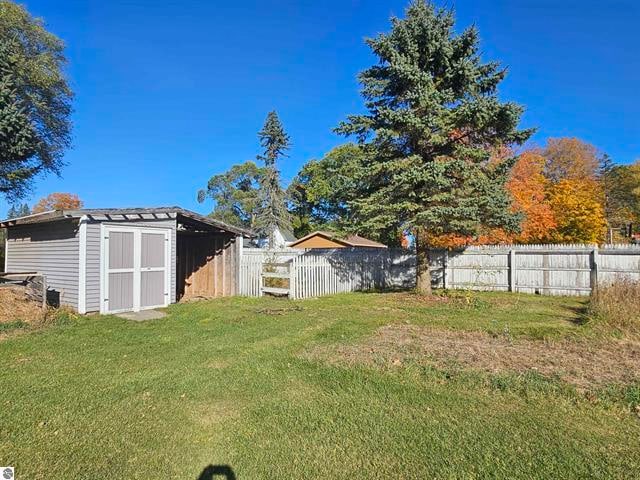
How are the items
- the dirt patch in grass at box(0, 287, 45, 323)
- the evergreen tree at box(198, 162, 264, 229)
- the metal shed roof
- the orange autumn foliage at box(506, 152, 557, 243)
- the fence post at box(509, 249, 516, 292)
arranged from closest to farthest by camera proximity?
the dirt patch in grass at box(0, 287, 45, 323) → the metal shed roof → the fence post at box(509, 249, 516, 292) → the orange autumn foliage at box(506, 152, 557, 243) → the evergreen tree at box(198, 162, 264, 229)

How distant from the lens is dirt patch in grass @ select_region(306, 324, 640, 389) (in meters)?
4.71

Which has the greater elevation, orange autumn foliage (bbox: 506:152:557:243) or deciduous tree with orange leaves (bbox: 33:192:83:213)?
deciduous tree with orange leaves (bbox: 33:192:83:213)

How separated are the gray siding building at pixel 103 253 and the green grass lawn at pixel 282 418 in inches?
139

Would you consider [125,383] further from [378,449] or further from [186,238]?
[186,238]

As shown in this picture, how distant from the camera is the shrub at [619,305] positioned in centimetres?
682

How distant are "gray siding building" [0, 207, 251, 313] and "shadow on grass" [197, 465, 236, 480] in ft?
27.2

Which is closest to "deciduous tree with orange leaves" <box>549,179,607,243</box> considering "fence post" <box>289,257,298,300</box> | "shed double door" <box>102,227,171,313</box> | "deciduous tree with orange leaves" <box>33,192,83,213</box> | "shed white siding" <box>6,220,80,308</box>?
"fence post" <box>289,257,298,300</box>

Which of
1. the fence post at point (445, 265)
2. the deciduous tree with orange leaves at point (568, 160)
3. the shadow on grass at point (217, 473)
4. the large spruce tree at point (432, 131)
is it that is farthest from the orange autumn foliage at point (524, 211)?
the shadow on grass at point (217, 473)

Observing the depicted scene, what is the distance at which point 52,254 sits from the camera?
10672mm

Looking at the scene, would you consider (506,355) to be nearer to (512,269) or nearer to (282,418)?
(282,418)

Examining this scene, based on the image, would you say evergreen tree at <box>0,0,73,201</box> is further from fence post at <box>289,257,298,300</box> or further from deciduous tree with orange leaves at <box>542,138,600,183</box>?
deciduous tree with orange leaves at <box>542,138,600,183</box>

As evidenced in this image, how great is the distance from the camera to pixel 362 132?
44.0 feet

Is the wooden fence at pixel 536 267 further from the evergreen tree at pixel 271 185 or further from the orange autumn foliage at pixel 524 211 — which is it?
the evergreen tree at pixel 271 185

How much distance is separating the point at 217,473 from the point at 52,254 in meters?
10.3
